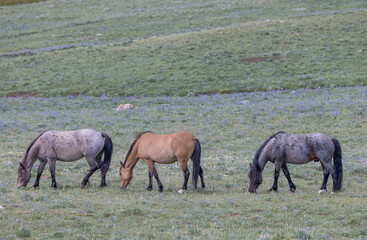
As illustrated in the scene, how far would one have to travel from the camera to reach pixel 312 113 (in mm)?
27188

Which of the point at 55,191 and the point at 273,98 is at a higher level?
the point at 55,191

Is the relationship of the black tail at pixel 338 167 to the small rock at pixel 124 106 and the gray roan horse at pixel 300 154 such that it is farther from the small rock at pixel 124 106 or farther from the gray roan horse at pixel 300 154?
the small rock at pixel 124 106

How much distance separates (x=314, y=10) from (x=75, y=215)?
54.1 m

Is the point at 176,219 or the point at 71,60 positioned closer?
the point at 176,219

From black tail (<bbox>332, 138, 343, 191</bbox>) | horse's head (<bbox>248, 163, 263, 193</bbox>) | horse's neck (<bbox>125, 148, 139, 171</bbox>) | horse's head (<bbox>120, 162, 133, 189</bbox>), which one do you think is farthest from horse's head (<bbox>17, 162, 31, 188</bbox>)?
black tail (<bbox>332, 138, 343, 191</bbox>)

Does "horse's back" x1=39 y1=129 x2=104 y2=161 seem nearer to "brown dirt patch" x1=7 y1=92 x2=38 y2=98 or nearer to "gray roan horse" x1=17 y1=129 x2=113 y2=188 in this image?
"gray roan horse" x1=17 y1=129 x2=113 y2=188

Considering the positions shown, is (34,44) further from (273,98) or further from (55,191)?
(55,191)

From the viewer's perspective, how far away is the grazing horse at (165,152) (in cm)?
1398

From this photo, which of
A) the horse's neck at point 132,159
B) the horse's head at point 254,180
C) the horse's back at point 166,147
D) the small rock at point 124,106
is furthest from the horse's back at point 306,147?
the small rock at point 124,106

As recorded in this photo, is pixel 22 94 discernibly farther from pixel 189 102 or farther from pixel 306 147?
pixel 306 147

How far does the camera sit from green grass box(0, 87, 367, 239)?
1033cm

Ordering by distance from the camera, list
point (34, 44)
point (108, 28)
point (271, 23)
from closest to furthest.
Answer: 1. point (271, 23)
2. point (34, 44)
3. point (108, 28)

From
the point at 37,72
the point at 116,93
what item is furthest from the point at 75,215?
the point at 37,72

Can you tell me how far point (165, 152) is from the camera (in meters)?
14.2
